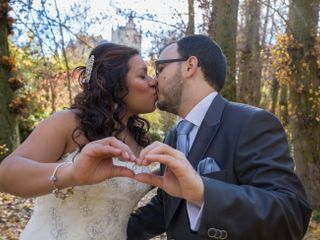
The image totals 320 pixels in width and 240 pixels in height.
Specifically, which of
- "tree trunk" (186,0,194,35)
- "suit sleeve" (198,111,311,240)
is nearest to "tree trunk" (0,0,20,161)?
"tree trunk" (186,0,194,35)

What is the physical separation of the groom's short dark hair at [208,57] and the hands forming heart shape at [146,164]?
96 cm

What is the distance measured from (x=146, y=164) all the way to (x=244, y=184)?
2.01ft

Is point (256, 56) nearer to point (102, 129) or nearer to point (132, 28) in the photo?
point (132, 28)

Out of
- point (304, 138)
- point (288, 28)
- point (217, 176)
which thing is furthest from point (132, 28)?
A: point (217, 176)

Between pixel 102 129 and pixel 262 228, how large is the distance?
57.9 inches

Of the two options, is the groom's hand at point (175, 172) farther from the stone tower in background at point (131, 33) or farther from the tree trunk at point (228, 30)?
the stone tower in background at point (131, 33)

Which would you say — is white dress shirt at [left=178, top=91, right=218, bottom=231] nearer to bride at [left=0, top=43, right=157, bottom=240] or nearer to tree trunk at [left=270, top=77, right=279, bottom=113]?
bride at [left=0, top=43, right=157, bottom=240]

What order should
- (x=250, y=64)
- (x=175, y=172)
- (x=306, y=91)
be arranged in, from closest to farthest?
(x=175, y=172) < (x=306, y=91) < (x=250, y=64)

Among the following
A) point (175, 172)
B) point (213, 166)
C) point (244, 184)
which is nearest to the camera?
point (175, 172)

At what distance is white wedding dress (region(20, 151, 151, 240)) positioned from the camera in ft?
9.96

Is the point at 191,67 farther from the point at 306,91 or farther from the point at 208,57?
the point at 306,91

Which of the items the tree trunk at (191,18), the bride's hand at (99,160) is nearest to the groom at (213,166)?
the bride's hand at (99,160)

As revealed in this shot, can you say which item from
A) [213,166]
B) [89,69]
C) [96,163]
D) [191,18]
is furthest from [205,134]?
[191,18]

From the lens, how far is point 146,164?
1911 millimetres
